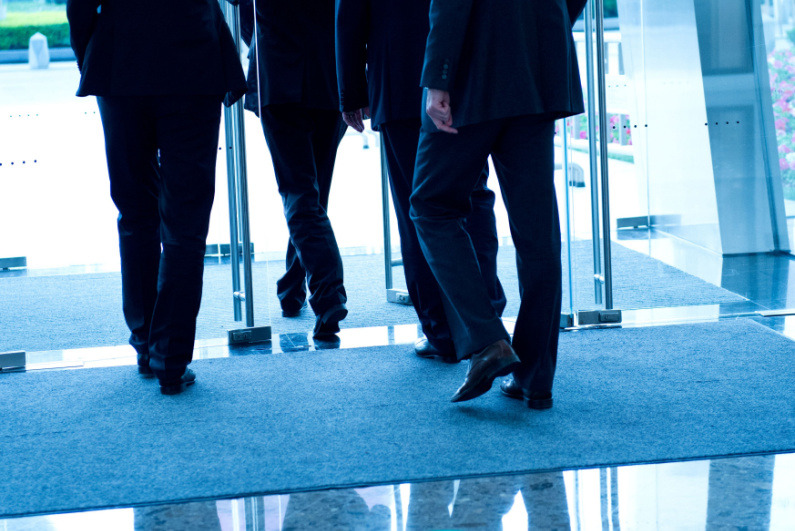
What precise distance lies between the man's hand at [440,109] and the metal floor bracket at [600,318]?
1.24m

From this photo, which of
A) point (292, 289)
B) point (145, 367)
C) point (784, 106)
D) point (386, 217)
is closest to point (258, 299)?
point (292, 289)

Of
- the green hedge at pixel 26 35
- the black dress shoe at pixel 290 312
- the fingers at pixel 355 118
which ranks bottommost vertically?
the black dress shoe at pixel 290 312

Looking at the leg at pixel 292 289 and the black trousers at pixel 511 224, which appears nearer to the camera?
the black trousers at pixel 511 224

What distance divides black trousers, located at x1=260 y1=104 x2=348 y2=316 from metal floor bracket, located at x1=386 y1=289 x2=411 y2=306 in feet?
1.57

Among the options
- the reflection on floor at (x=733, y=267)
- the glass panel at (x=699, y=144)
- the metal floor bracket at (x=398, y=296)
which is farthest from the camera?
the glass panel at (x=699, y=144)

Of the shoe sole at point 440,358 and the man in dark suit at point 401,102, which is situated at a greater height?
the man in dark suit at point 401,102

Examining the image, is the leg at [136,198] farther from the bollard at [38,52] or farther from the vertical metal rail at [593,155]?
the vertical metal rail at [593,155]

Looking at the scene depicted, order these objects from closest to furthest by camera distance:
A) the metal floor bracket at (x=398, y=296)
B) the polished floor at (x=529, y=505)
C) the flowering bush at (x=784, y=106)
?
the polished floor at (x=529, y=505) < the metal floor bracket at (x=398, y=296) < the flowering bush at (x=784, y=106)

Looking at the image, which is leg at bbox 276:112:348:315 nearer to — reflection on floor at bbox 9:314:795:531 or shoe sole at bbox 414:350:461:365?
shoe sole at bbox 414:350:461:365

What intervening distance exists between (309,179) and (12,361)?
43.2 inches

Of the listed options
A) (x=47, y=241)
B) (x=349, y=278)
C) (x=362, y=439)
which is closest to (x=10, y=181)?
(x=47, y=241)

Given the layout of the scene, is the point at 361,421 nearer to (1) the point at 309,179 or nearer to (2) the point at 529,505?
(2) the point at 529,505

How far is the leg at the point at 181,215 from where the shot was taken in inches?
102

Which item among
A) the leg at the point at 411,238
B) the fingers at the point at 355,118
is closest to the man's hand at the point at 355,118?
the fingers at the point at 355,118
